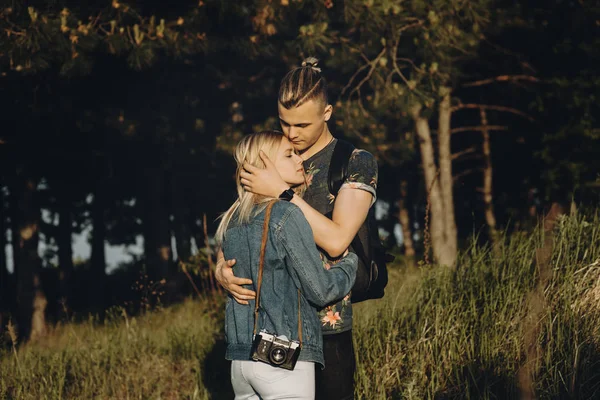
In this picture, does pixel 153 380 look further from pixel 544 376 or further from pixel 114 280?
pixel 114 280

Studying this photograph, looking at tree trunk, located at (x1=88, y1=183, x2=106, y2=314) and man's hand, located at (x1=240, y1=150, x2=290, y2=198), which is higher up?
man's hand, located at (x1=240, y1=150, x2=290, y2=198)

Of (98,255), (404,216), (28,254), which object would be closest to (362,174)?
(28,254)

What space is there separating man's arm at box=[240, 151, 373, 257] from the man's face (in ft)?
0.88

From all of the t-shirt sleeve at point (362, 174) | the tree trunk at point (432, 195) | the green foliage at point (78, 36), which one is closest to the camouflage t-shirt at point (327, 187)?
the t-shirt sleeve at point (362, 174)

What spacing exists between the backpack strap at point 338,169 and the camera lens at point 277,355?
79 cm

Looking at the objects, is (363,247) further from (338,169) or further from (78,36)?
(78,36)

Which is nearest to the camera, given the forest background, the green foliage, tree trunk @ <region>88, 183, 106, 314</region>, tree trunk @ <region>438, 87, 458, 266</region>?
the green foliage

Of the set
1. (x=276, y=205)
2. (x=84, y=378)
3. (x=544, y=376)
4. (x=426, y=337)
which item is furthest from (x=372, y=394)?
(x=84, y=378)

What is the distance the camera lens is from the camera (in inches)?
121

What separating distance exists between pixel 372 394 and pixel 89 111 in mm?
8117

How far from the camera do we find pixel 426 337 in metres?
5.17

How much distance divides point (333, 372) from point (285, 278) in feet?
1.71

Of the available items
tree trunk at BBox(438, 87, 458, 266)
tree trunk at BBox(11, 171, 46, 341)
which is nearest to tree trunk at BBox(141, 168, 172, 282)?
tree trunk at BBox(11, 171, 46, 341)

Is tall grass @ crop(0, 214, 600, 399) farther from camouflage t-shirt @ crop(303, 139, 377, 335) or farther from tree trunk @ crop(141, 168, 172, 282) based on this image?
tree trunk @ crop(141, 168, 172, 282)
